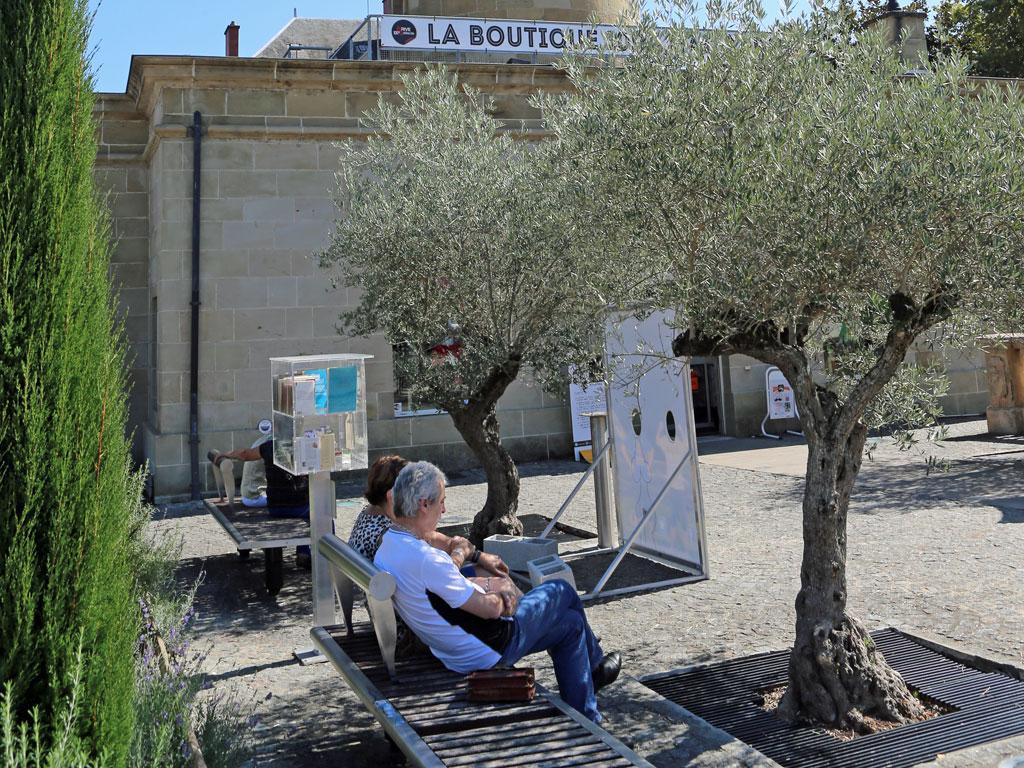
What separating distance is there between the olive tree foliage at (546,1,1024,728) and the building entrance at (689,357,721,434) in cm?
1333

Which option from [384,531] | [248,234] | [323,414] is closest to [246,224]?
[248,234]

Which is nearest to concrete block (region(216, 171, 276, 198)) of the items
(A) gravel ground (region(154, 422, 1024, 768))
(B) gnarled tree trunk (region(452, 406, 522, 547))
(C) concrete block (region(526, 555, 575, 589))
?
(A) gravel ground (region(154, 422, 1024, 768))

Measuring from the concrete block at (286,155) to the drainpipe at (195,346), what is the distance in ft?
2.99

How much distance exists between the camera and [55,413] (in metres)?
2.90

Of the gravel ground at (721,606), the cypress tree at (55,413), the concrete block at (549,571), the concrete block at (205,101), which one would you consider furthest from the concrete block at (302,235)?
the cypress tree at (55,413)

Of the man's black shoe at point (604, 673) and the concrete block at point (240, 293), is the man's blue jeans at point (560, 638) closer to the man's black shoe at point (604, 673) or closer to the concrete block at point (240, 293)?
the man's black shoe at point (604, 673)

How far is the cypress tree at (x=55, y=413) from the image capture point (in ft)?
9.32

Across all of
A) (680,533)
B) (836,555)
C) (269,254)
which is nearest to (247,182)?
(269,254)

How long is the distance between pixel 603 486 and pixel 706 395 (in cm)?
1044

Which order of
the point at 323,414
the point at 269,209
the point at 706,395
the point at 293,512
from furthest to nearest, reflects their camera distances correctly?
1. the point at 706,395
2. the point at 269,209
3. the point at 293,512
4. the point at 323,414

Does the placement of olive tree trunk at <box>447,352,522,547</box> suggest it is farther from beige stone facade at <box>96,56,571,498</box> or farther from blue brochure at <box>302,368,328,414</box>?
beige stone facade at <box>96,56,571,498</box>

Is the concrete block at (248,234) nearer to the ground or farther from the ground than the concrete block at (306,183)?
nearer to the ground

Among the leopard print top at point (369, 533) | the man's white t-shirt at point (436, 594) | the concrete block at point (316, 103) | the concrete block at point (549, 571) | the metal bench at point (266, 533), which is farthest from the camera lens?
the concrete block at point (316, 103)

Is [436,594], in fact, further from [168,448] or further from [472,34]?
[472,34]
